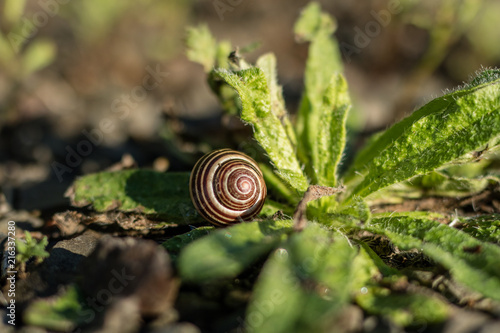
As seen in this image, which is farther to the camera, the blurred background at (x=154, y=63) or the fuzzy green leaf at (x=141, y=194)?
the blurred background at (x=154, y=63)

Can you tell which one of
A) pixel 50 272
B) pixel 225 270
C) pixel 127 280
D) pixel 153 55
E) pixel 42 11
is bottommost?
pixel 50 272

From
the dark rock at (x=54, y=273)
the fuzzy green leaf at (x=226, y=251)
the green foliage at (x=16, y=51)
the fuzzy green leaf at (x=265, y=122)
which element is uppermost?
the green foliage at (x=16, y=51)

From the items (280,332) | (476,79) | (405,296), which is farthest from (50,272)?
(476,79)

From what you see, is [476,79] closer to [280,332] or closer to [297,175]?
[297,175]

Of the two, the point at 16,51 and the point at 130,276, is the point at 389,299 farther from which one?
the point at 16,51

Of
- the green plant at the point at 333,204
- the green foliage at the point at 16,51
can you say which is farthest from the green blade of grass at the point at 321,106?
the green foliage at the point at 16,51

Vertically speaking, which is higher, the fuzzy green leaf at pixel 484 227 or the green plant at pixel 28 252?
the fuzzy green leaf at pixel 484 227

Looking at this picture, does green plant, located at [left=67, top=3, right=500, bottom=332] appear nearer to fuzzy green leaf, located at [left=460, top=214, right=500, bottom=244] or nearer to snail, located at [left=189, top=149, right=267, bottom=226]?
fuzzy green leaf, located at [left=460, top=214, right=500, bottom=244]

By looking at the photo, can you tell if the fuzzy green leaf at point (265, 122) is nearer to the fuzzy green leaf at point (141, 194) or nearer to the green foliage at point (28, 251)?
the fuzzy green leaf at point (141, 194)
